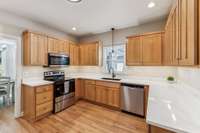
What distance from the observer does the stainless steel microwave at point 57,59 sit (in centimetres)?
343

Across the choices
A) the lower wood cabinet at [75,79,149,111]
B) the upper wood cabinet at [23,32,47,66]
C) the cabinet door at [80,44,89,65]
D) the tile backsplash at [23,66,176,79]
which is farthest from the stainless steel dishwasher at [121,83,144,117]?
the upper wood cabinet at [23,32,47,66]

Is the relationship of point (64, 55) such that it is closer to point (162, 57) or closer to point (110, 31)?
point (110, 31)

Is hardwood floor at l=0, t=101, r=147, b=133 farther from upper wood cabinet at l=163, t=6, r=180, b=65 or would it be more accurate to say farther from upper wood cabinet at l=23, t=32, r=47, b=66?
upper wood cabinet at l=163, t=6, r=180, b=65

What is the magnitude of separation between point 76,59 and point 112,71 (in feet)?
5.20

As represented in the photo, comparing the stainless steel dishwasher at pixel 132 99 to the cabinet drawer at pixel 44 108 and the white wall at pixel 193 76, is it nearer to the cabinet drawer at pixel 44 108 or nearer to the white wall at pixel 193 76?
the white wall at pixel 193 76

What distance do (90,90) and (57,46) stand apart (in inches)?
75.2

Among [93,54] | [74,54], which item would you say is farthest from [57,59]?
[93,54]

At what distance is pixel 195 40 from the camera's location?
0.85m

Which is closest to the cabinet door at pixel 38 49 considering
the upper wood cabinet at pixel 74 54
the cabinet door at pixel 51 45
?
the cabinet door at pixel 51 45

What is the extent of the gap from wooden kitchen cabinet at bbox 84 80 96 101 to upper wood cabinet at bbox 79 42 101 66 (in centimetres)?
76

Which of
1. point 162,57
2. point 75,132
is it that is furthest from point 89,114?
point 162,57

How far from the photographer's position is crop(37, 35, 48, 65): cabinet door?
3156 mm

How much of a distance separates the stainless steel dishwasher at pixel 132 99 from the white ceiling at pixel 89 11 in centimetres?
188

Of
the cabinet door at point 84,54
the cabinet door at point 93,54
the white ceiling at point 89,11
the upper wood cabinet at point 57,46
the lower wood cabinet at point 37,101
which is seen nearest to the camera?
the white ceiling at point 89,11
